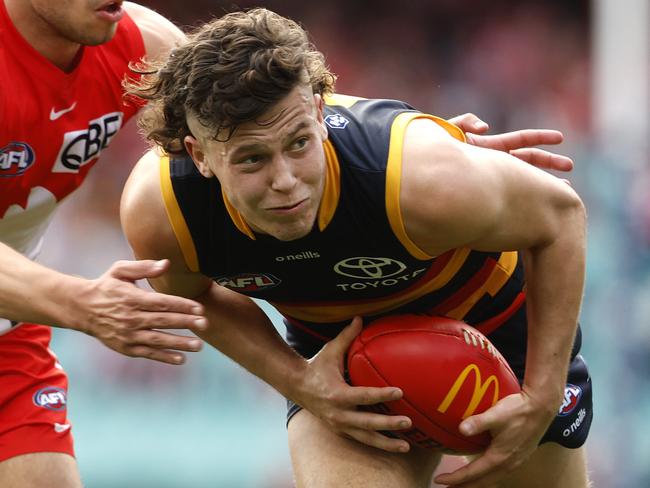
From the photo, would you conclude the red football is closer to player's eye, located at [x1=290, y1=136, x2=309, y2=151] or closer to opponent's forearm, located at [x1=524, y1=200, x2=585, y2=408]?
opponent's forearm, located at [x1=524, y1=200, x2=585, y2=408]

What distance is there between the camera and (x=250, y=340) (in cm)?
439

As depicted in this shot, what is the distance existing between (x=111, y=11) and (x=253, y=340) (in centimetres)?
129

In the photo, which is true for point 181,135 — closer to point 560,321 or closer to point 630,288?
point 560,321

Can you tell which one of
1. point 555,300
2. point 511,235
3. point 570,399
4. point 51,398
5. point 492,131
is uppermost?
point 511,235

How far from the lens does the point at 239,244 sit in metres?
3.98

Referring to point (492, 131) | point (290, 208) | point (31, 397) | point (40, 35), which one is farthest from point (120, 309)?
point (492, 131)

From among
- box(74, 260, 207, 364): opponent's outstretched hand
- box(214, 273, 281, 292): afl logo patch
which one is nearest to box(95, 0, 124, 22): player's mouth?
box(214, 273, 281, 292): afl logo patch

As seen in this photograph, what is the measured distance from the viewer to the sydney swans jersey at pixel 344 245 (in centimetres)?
383

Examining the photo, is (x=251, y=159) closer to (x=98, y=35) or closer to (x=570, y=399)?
(x=98, y=35)

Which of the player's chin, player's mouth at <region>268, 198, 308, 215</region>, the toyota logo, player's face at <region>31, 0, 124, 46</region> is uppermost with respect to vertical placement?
player's face at <region>31, 0, 124, 46</region>

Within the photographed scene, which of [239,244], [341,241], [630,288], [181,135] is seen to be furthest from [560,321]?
[630,288]

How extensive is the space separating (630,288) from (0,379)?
4.34 m

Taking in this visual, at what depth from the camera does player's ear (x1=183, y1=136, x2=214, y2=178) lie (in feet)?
12.6

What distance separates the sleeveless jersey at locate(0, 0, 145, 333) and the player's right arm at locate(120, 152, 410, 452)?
501mm
